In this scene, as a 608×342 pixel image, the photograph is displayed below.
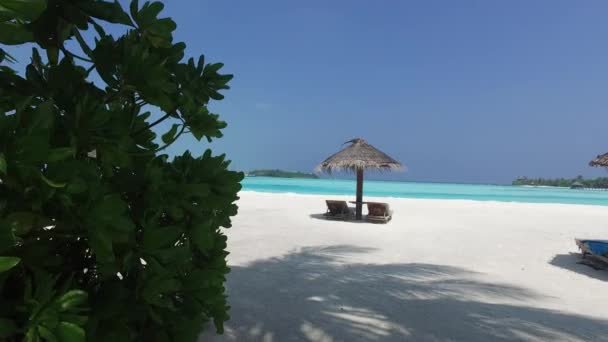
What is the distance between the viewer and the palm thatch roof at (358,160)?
1105 cm

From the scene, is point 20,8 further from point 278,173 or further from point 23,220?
point 278,173

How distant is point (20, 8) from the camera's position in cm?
62

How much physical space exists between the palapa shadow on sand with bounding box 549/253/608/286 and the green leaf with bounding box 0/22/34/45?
271 inches

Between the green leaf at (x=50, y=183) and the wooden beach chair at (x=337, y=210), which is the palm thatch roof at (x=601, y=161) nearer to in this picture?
the wooden beach chair at (x=337, y=210)

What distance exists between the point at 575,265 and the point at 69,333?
7.32 meters

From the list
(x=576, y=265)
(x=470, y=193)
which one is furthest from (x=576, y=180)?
(x=576, y=265)

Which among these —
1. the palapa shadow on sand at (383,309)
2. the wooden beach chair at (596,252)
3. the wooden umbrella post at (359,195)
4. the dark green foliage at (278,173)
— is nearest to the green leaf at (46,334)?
the palapa shadow on sand at (383,309)

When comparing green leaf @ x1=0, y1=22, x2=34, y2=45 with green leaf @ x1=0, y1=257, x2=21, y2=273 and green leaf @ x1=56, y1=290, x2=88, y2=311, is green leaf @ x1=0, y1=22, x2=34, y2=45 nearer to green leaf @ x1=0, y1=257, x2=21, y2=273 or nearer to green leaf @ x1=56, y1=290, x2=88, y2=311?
green leaf @ x1=0, y1=257, x2=21, y2=273

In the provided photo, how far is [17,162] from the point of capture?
2.27 feet

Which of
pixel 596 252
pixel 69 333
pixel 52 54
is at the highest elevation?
pixel 52 54

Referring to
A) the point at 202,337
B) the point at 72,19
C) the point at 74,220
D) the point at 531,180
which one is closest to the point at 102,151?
the point at 74,220

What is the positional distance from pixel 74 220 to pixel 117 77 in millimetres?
544

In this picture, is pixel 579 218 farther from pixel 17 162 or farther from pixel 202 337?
pixel 17 162

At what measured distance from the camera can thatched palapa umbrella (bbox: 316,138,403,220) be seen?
11016 mm
